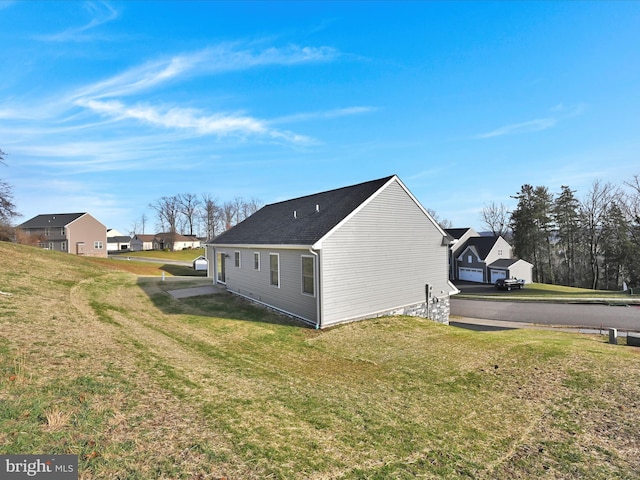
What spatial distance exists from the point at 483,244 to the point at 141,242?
84117 mm

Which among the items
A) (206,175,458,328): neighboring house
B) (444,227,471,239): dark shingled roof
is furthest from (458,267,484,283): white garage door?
(206,175,458,328): neighboring house

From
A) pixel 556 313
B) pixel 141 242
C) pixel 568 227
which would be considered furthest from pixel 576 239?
pixel 141 242

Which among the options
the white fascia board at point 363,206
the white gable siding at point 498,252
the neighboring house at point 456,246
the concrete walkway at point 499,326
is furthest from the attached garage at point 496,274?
the white fascia board at point 363,206

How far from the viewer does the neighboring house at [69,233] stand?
53.1m

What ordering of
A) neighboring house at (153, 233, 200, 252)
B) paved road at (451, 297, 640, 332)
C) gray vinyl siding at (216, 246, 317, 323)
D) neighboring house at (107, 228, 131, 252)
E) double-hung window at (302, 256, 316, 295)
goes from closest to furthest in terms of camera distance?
double-hung window at (302, 256, 316, 295) → gray vinyl siding at (216, 246, 317, 323) → paved road at (451, 297, 640, 332) → neighboring house at (153, 233, 200, 252) → neighboring house at (107, 228, 131, 252)

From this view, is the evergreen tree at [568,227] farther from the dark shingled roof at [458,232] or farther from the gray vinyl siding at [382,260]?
the gray vinyl siding at [382,260]

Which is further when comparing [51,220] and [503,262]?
[51,220]

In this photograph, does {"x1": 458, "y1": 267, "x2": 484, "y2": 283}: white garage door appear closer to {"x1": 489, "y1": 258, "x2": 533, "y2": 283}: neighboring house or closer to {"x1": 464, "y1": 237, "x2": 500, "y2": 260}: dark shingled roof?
{"x1": 489, "y1": 258, "x2": 533, "y2": 283}: neighboring house

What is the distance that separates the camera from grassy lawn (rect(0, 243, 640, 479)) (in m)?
4.04

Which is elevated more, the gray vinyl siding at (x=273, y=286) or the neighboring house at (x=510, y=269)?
the gray vinyl siding at (x=273, y=286)

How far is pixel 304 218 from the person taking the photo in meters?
15.4

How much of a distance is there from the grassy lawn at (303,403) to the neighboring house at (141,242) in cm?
8654

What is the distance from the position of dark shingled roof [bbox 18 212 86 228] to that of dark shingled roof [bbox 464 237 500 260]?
209 ft

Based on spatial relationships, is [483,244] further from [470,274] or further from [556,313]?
[556,313]
